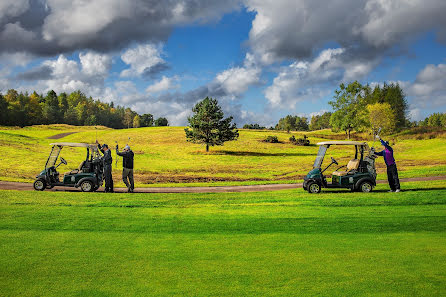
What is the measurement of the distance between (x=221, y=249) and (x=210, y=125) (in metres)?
54.9

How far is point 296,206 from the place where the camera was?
53.4 feet

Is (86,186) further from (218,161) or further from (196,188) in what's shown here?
(218,161)

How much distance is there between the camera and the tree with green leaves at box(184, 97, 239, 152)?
64.0 meters

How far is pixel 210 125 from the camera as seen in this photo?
6341cm

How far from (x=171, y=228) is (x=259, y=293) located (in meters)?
5.76

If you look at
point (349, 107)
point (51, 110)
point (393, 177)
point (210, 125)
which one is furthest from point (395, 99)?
point (51, 110)

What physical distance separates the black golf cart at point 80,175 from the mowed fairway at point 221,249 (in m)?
5.52

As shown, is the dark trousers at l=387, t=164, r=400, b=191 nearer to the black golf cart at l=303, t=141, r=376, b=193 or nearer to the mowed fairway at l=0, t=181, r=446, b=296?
the black golf cart at l=303, t=141, r=376, b=193

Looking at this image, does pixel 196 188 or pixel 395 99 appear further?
pixel 395 99

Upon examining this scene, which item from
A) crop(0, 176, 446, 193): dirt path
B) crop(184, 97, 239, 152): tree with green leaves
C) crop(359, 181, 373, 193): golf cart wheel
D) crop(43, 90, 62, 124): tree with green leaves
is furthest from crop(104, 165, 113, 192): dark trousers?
crop(43, 90, 62, 124): tree with green leaves

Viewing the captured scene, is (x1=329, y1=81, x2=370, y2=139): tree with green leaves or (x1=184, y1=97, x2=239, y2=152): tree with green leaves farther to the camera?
(x1=329, y1=81, x2=370, y2=139): tree with green leaves

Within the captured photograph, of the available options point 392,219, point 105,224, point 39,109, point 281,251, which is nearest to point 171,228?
point 105,224

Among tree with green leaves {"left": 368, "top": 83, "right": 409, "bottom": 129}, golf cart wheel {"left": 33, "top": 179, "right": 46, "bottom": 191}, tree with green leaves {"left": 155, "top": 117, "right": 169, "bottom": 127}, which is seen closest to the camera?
golf cart wheel {"left": 33, "top": 179, "right": 46, "bottom": 191}

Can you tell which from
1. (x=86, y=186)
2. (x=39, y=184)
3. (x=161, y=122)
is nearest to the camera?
(x=86, y=186)
